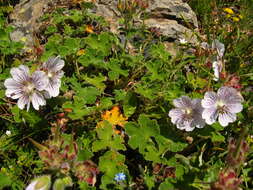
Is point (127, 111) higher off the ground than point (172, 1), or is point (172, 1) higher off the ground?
point (172, 1)

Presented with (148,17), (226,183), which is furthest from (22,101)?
(148,17)

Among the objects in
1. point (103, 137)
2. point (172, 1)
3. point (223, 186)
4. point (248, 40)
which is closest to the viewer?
point (223, 186)

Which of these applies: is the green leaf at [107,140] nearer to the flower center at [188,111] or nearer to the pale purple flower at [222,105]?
the flower center at [188,111]

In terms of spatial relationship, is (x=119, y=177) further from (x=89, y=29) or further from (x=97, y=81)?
(x=89, y=29)

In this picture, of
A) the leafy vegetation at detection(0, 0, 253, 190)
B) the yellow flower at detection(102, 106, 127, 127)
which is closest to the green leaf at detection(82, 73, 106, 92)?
the leafy vegetation at detection(0, 0, 253, 190)

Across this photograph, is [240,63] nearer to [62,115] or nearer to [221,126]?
[221,126]

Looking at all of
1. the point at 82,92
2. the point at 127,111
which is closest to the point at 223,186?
the point at 127,111

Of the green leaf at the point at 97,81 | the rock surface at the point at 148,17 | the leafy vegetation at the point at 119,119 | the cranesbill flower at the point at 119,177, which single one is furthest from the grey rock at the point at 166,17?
the cranesbill flower at the point at 119,177

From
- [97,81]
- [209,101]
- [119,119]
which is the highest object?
[209,101]

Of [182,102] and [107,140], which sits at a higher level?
[182,102]
